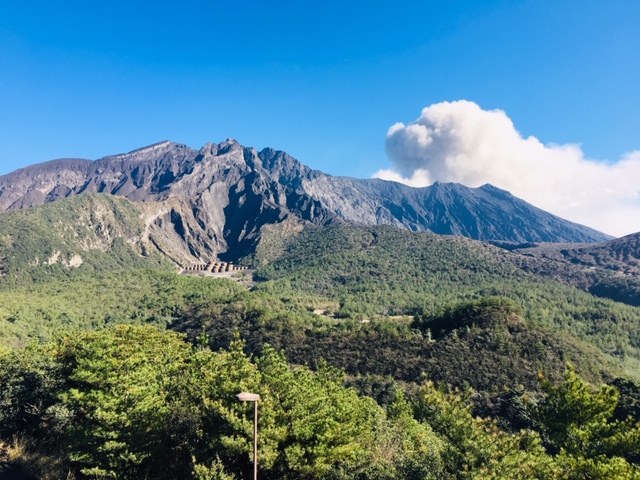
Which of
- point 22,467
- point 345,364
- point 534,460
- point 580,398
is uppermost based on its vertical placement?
point 580,398

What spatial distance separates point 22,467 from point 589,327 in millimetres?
178844

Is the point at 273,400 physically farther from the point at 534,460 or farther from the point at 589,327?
the point at 589,327

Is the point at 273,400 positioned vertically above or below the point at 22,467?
above

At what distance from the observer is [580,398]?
32.3 meters

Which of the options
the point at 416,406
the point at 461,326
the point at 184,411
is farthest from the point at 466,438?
the point at 461,326

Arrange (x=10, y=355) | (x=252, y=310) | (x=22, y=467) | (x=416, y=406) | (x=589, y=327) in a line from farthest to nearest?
1. (x=589, y=327)
2. (x=252, y=310)
3. (x=416, y=406)
4. (x=10, y=355)
5. (x=22, y=467)

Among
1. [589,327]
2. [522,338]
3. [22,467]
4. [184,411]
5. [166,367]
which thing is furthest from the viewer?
[589,327]

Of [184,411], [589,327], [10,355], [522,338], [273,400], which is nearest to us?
[273,400]

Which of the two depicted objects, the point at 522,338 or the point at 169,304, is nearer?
the point at 522,338

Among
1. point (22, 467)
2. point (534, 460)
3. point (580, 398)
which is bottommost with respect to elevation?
point (22, 467)

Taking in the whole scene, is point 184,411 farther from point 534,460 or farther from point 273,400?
point 534,460

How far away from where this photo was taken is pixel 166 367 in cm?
3719

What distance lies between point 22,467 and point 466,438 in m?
34.6

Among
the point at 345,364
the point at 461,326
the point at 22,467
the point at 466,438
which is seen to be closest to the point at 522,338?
the point at 461,326
